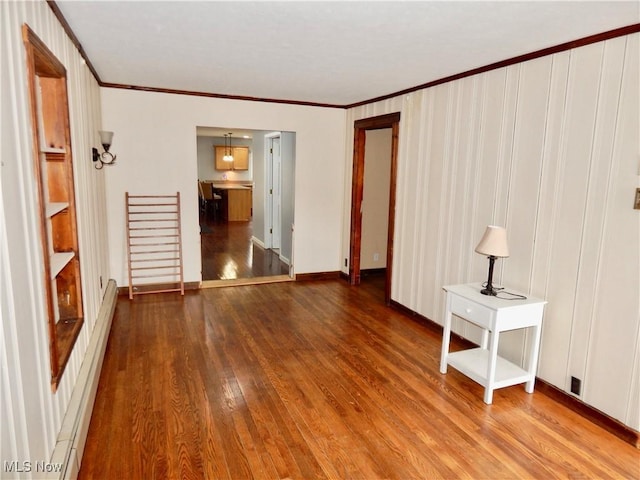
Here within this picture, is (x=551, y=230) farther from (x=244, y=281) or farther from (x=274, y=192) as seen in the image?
(x=274, y=192)

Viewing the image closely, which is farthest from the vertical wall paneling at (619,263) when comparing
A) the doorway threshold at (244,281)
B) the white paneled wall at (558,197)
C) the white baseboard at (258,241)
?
the white baseboard at (258,241)

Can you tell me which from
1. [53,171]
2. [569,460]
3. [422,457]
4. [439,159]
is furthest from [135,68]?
[569,460]

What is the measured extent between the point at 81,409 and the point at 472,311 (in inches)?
101

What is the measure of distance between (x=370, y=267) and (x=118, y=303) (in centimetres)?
344

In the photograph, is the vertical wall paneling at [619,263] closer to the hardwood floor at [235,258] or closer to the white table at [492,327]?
the white table at [492,327]

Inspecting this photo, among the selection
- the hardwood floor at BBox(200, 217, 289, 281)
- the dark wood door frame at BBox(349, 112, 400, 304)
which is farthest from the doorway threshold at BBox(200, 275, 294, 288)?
the dark wood door frame at BBox(349, 112, 400, 304)

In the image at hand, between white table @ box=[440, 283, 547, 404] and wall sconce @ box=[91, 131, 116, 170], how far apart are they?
3.37 metres

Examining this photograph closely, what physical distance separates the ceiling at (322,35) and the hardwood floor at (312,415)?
2.42 metres

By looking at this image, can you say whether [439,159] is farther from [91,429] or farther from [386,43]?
[91,429]

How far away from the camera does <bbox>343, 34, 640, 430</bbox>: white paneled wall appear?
8.24ft

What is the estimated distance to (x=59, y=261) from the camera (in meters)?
2.38

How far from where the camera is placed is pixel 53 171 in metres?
2.53

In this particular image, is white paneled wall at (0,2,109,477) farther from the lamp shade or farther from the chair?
the chair

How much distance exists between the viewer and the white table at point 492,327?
2834 millimetres
